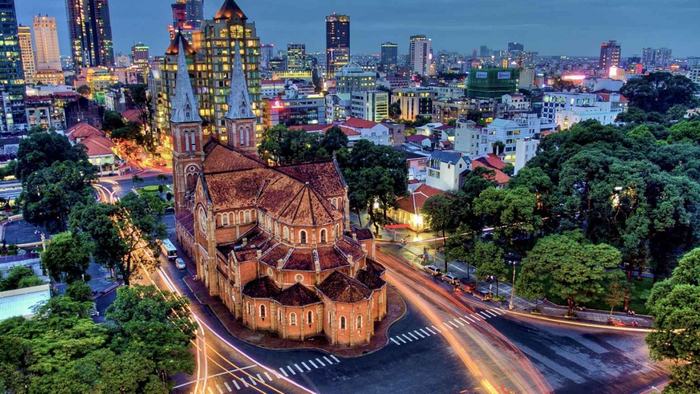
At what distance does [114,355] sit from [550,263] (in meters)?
44.2

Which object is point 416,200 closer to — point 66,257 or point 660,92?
point 66,257

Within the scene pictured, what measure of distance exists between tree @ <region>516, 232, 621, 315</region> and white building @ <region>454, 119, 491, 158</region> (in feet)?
225

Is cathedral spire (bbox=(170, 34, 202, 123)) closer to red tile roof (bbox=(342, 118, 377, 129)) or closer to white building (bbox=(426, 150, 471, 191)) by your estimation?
white building (bbox=(426, 150, 471, 191))

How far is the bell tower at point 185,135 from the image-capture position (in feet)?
255

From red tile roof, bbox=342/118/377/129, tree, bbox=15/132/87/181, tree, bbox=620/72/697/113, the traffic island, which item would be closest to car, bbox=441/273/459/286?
the traffic island

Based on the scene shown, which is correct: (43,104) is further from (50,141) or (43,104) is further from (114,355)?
(114,355)

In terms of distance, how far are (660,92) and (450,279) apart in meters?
152

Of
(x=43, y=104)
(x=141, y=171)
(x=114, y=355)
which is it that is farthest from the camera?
(x=43, y=104)

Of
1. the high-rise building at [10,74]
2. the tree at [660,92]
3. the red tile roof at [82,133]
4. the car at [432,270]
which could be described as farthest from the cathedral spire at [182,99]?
the tree at [660,92]

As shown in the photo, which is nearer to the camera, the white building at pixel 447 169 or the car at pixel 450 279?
the car at pixel 450 279

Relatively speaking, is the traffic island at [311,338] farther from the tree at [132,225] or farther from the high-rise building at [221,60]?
the high-rise building at [221,60]

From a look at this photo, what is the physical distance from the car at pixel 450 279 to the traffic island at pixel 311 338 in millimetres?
8365

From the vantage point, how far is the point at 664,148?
3329 inches

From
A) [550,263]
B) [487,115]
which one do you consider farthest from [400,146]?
[550,263]
